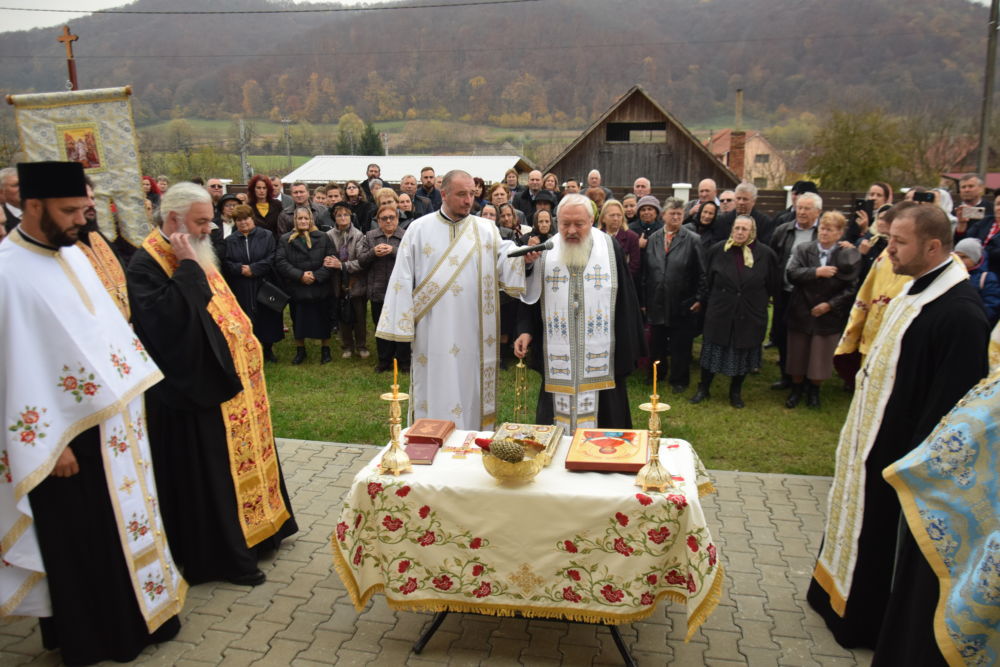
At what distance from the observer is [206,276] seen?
13.2 ft

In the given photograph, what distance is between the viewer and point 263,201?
998 centimetres

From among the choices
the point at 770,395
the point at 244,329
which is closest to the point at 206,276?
the point at 244,329

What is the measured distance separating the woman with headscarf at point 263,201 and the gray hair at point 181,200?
19.8ft

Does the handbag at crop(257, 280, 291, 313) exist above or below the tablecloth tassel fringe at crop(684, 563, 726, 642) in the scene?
above

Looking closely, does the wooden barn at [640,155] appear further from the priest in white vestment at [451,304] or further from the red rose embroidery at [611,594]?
the red rose embroidery at [611,594]

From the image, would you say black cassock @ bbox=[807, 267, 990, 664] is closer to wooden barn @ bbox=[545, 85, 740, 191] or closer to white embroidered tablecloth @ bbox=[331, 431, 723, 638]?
white embroidered tablecloth @ bbox=[331, 431, 723, 638]

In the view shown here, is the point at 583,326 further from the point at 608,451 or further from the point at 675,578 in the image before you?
the point at 675,578

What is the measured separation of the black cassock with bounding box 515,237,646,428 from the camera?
5062mm

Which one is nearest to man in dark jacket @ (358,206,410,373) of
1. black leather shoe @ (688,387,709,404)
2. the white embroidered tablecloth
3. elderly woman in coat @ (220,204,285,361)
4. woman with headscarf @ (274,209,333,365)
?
woman with headscarf @ (274,209,333,365)

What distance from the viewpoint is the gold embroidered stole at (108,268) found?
12.2 ft

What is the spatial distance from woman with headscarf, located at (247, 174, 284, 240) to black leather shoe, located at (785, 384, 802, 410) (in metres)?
6.55

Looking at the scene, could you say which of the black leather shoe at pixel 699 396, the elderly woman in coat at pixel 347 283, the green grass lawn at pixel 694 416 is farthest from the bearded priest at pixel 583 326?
the elderly woman in coat at pixel 347 283

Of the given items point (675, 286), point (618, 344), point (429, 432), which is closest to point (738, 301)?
point (675, 286)

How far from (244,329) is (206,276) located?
404 millimetres
